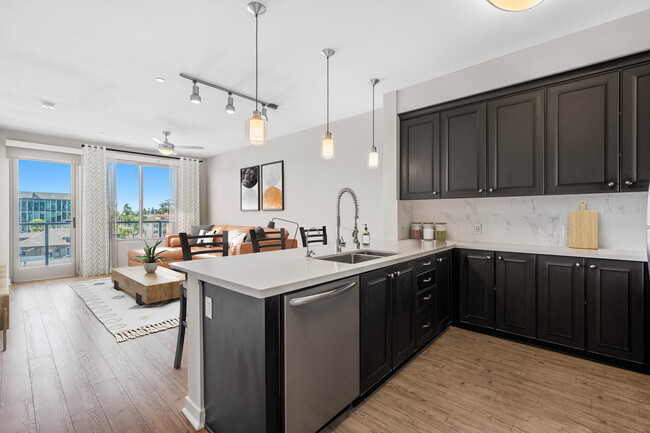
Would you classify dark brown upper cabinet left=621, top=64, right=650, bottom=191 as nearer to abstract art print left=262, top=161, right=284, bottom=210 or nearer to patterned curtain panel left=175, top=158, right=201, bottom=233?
abstract art print left=262, top=161, right=284, bottom=210

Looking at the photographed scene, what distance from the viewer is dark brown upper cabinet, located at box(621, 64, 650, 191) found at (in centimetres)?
221

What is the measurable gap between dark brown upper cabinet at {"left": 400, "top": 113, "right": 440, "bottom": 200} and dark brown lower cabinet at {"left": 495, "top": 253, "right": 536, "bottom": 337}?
994 mm

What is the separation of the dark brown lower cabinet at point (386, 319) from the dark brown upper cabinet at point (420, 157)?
1.31 metres

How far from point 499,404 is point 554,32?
2890 millimetres

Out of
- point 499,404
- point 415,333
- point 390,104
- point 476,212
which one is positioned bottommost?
point 499,404

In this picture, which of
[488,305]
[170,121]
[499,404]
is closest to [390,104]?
[488,305]

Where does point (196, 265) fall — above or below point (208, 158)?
below

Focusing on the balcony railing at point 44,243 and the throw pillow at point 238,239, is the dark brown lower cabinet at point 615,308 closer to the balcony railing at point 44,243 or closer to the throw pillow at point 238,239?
the throw pillow at point 238,239

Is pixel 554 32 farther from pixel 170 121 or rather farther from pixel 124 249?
pixel 124 249

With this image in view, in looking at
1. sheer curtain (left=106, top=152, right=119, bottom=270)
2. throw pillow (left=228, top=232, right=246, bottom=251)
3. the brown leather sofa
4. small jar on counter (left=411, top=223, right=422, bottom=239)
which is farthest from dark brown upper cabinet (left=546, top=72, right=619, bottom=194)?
sheer curtain (left=106, top=152, right=119, bottom=270)

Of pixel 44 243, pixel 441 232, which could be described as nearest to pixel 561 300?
pixel 441 232

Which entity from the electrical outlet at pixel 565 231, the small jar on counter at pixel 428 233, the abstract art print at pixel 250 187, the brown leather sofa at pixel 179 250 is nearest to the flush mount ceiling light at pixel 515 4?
the electrical outlet at pixel 565 231

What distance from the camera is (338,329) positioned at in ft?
5.33

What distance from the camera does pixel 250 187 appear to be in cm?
646
